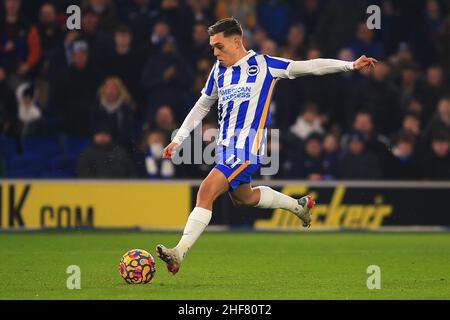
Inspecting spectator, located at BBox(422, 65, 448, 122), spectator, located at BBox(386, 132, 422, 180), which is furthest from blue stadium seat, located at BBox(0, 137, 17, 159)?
spectator, located at BBox(422, 65, 448, 122)

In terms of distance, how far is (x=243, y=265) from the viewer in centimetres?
1130

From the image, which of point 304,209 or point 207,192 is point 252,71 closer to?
point 207,192

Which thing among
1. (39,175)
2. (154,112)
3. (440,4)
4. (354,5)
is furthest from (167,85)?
(440,4)

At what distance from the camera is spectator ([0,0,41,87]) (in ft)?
56.4

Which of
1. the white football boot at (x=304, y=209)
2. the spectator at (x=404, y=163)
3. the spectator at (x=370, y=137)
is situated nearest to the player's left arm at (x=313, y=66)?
the white football boot at (x=304, y=209)

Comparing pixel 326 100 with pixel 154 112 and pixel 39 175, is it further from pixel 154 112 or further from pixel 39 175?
pixel 39 175

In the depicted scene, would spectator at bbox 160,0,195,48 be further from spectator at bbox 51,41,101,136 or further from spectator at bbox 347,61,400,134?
spectator at bbox 347,61,400,134

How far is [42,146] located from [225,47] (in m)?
7.91

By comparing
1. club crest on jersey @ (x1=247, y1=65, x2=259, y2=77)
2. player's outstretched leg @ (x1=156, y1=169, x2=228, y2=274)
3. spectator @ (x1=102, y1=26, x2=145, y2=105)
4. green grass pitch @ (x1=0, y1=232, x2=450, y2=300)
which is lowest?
green grass pitch @ (x1=0, y1=232, x2=450, y2=300)

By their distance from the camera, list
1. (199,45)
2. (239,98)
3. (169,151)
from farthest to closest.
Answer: (199,45) < (239,98) < (169,151)

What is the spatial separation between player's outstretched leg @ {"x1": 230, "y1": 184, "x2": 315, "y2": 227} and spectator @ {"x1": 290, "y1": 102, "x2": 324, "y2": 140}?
21.3 feet

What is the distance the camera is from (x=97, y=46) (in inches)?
677

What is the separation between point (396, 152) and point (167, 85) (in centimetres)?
370

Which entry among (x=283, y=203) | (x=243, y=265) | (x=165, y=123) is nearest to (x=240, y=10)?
(x=165, y=123)
